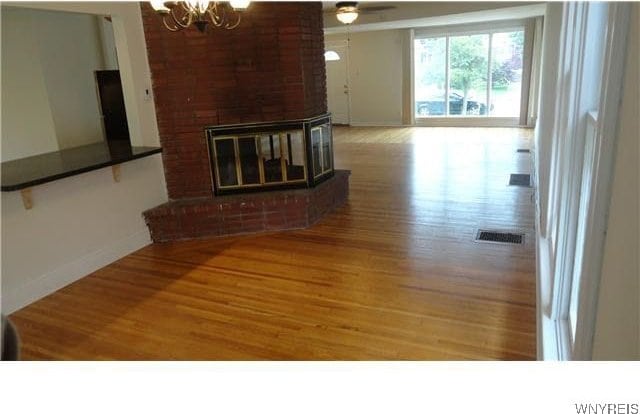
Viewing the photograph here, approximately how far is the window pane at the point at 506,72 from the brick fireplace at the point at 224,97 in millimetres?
6975

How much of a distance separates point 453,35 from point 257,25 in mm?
7487

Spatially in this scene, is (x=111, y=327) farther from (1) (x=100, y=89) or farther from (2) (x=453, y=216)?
(1) (x=100, y=89)

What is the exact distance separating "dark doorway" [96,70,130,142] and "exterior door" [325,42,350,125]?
6.86 m

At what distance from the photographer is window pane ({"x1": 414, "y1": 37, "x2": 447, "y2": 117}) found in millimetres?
10547

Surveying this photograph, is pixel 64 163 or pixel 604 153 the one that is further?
pixel 64 163

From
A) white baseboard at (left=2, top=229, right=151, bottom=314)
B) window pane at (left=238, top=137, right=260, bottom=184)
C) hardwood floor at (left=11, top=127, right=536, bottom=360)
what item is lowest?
hardwood floor at (left=11, top=127, right=536, bottom=360)

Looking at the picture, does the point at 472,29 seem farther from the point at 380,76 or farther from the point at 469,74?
the point at 380,76

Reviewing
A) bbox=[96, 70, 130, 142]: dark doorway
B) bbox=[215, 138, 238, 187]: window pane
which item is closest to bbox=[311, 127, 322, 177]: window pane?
bbox=[215, 138, 238, 187]: window pane

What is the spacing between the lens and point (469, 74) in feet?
34.1

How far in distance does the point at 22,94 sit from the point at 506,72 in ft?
30.1

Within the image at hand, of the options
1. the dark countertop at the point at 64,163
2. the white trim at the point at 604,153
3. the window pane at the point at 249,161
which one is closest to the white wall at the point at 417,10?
the window pane at the point at 249,161

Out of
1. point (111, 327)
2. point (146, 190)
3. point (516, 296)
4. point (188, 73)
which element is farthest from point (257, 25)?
point (516, 296)

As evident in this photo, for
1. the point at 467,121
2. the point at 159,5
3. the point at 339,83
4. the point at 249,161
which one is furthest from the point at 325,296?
the point at 339,83

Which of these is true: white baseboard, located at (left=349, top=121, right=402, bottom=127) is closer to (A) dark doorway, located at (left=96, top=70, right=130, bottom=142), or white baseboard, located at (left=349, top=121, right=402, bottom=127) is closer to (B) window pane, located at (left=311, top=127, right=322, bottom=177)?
(B) window pane, located at (left=311, top=127, right=322, bottom=177)
